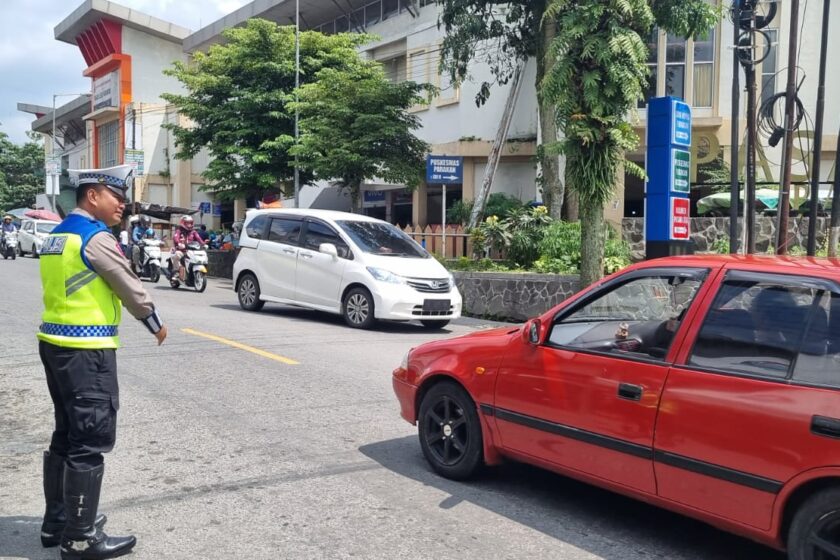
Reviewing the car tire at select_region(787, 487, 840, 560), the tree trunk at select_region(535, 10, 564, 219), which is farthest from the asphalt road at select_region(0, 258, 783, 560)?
the tree trunk at select_region(535, 10, 564, 219)

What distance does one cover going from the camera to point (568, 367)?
420 centimetres

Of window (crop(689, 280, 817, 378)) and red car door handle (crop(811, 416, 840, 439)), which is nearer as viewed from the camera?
red car door handle (crop(811, 416, 840, 439))

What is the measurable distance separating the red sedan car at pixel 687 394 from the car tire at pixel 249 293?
30.7ft

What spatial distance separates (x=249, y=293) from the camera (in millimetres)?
13875

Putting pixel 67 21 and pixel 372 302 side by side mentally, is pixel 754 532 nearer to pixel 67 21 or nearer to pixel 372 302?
pixel 372 302

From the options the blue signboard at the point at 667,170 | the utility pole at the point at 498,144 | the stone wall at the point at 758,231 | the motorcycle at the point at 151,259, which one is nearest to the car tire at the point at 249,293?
the motorcycle at the point at 151,259

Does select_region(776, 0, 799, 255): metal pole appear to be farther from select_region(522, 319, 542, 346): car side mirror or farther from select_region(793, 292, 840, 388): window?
select_region(793, 292, 840, 388): window

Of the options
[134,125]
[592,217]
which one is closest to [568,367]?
[592,217]

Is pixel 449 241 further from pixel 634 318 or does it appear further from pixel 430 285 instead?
pixel 634 318

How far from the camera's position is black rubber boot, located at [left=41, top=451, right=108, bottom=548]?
377 centimetres

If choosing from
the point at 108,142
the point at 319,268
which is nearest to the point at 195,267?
the point at 319,268

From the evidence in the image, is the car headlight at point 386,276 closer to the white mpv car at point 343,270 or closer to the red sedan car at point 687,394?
the white mpv car at point 343,270

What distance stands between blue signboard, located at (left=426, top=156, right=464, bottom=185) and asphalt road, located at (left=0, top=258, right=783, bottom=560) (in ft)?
29.9

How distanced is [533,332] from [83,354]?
2397 mm
